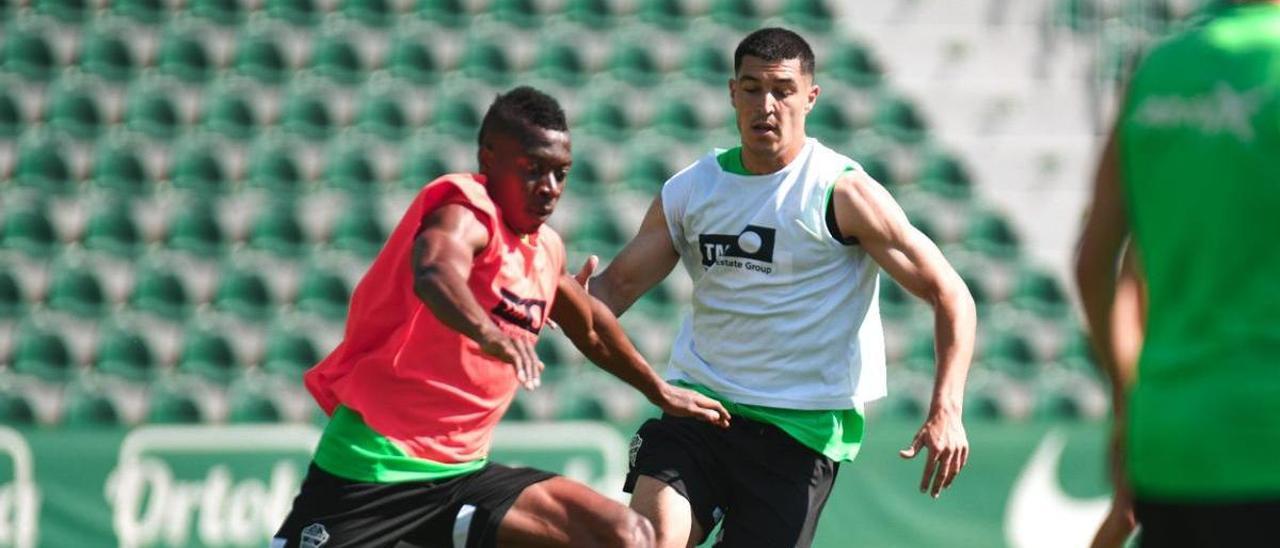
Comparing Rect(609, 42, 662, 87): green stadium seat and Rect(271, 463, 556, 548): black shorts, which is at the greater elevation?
Rect(609, 42, 662, 87): green stadium seat

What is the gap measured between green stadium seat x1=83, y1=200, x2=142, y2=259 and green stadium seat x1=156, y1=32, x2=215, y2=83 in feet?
3.84

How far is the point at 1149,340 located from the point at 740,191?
2.99 metres

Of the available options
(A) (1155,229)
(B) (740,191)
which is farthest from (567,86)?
(A) (1155,229)

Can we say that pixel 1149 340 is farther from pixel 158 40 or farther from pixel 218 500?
pixel 158 40

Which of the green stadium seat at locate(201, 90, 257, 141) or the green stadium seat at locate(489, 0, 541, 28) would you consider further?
the green stadium seat at locate(489, 0, 541, 28)

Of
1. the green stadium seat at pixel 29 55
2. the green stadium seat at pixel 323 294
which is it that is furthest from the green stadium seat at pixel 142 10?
the green stadium seat at pixel 323 294

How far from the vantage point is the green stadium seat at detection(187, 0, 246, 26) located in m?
12.6

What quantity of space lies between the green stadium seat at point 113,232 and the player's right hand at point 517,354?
308 inches

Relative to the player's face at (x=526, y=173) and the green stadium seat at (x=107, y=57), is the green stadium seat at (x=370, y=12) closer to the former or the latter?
the green stadium seat at (x=107, y=57)

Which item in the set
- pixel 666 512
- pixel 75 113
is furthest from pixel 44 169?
pixel 666 512

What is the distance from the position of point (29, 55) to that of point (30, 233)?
4.87 feet

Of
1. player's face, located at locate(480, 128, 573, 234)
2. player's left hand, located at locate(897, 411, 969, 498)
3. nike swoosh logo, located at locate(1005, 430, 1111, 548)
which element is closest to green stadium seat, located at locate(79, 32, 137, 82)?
nike swoosh logo, located at locate(1005, 430, 1111, 548)

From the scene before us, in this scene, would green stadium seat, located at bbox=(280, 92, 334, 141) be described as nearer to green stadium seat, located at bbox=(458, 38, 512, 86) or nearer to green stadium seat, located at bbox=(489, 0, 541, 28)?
green stadium seat, located at bbox=(458, 38, 512, 86)

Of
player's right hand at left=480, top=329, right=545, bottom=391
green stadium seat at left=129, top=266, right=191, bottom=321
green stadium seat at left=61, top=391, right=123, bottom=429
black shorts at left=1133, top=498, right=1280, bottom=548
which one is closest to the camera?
black shorts at left=1133, top=498, right=1280, bottom=548
